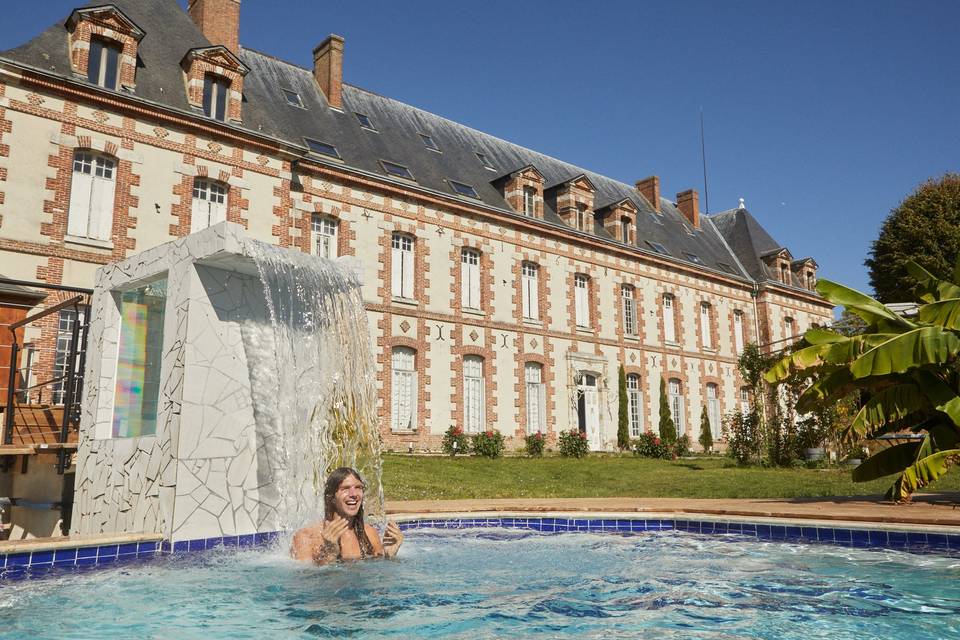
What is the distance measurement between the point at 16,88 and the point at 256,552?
475 inches

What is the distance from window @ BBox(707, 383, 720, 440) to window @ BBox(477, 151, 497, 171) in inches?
480

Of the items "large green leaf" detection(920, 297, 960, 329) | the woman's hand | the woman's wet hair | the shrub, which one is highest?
"large green leaf" detection(920, 297, 960, 329)

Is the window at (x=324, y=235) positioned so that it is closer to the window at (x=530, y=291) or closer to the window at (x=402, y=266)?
the window at (x=402, y=266)

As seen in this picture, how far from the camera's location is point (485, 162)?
24.2 meters

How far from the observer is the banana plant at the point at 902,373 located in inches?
284

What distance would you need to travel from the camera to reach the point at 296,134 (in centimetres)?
1850

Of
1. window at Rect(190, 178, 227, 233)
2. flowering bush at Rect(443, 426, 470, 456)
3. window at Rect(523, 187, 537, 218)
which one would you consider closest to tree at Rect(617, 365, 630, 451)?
window at Rect(523, 187, 537, 218)

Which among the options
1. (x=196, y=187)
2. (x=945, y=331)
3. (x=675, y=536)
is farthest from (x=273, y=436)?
(x=196, y=187)

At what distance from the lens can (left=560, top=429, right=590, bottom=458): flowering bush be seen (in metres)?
19.9

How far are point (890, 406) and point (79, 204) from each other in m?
14.5

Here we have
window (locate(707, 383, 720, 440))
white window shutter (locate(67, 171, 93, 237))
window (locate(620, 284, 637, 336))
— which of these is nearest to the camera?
white window shutter (locate(67, 171, 93, 237))

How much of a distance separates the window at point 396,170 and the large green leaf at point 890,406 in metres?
14.5

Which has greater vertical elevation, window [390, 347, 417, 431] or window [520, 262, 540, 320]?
window [520, 262, 540, 320]

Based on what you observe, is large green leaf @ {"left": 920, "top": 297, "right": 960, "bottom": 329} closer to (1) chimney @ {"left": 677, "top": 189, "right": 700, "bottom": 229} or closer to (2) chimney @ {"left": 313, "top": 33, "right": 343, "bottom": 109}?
(2) chimney @ {"left": 313, "top": 33, "right": 343, "bottom": 109}
